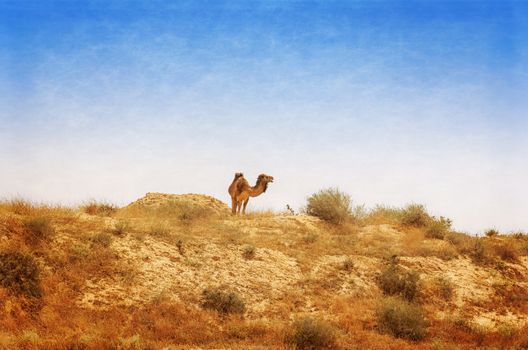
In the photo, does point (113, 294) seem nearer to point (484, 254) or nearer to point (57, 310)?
point (57, 310)

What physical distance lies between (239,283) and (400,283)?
530cm

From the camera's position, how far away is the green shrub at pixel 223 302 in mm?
13148

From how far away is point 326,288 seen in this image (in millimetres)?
15602

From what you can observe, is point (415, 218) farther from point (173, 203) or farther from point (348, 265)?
point (173, 203)

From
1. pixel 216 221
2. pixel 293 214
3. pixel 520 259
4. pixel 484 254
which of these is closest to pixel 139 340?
pixel 216 221

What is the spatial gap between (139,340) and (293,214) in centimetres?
1356

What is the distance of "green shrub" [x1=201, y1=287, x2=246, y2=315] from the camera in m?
13.1

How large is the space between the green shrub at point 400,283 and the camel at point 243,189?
28.2 ft

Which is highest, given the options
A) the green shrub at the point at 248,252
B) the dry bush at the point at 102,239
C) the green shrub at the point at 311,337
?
the dry bush at the point at 102,239

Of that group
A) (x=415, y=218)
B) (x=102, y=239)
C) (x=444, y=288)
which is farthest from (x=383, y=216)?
(x=102, y=239)

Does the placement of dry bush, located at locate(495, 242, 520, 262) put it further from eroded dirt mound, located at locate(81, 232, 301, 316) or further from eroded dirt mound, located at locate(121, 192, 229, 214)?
A: eroded dirt mound, located at locate(121, 192, 229, 214)

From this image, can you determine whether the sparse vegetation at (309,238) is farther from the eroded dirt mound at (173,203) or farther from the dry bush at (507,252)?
the dry bush at (507,252)

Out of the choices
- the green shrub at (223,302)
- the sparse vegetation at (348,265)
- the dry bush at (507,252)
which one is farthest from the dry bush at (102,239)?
the dry bush at (507,252)

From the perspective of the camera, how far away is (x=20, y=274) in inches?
475
